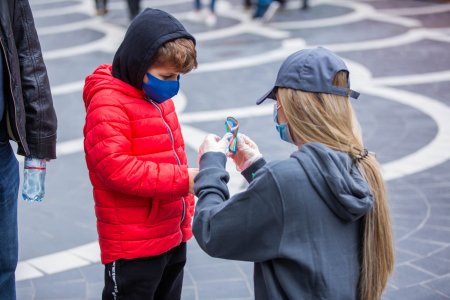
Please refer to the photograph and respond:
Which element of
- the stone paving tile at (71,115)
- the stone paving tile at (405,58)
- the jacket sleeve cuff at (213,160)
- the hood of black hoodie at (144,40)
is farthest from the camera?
the stone paving tile at (405,58)

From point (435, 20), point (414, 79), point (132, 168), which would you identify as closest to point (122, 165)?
point (132, 168)

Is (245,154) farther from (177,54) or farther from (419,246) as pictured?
(419,246)

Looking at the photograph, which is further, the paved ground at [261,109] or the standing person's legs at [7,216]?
the paved ground at [261,109]

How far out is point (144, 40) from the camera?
292 centimetres

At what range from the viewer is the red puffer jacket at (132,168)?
2955 mm

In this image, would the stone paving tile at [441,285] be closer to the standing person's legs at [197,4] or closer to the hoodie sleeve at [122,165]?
the hoodie sleeve at [122,165]

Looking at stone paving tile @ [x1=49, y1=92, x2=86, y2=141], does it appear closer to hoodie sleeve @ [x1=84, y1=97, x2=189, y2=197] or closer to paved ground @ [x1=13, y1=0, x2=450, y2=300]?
paved ground @ [x1=13, y1=0, x2=450, y2=300]

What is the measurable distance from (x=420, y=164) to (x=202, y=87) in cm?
401

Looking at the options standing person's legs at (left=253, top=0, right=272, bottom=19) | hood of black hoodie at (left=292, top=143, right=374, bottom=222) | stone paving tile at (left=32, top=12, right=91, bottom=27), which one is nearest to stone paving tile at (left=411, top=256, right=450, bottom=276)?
hood of black hoodie at (left=292, top=143, right=374, bottom=222)

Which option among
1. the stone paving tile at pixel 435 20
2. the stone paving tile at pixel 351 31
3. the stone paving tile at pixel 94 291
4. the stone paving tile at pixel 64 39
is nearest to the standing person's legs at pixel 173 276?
the stone paving tile at pixel 94 291

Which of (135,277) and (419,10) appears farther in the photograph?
(419,10)

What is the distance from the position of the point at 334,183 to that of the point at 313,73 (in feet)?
1.25

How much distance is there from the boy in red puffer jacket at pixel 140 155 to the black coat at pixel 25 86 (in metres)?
0.19

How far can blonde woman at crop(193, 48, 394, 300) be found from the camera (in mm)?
2348
